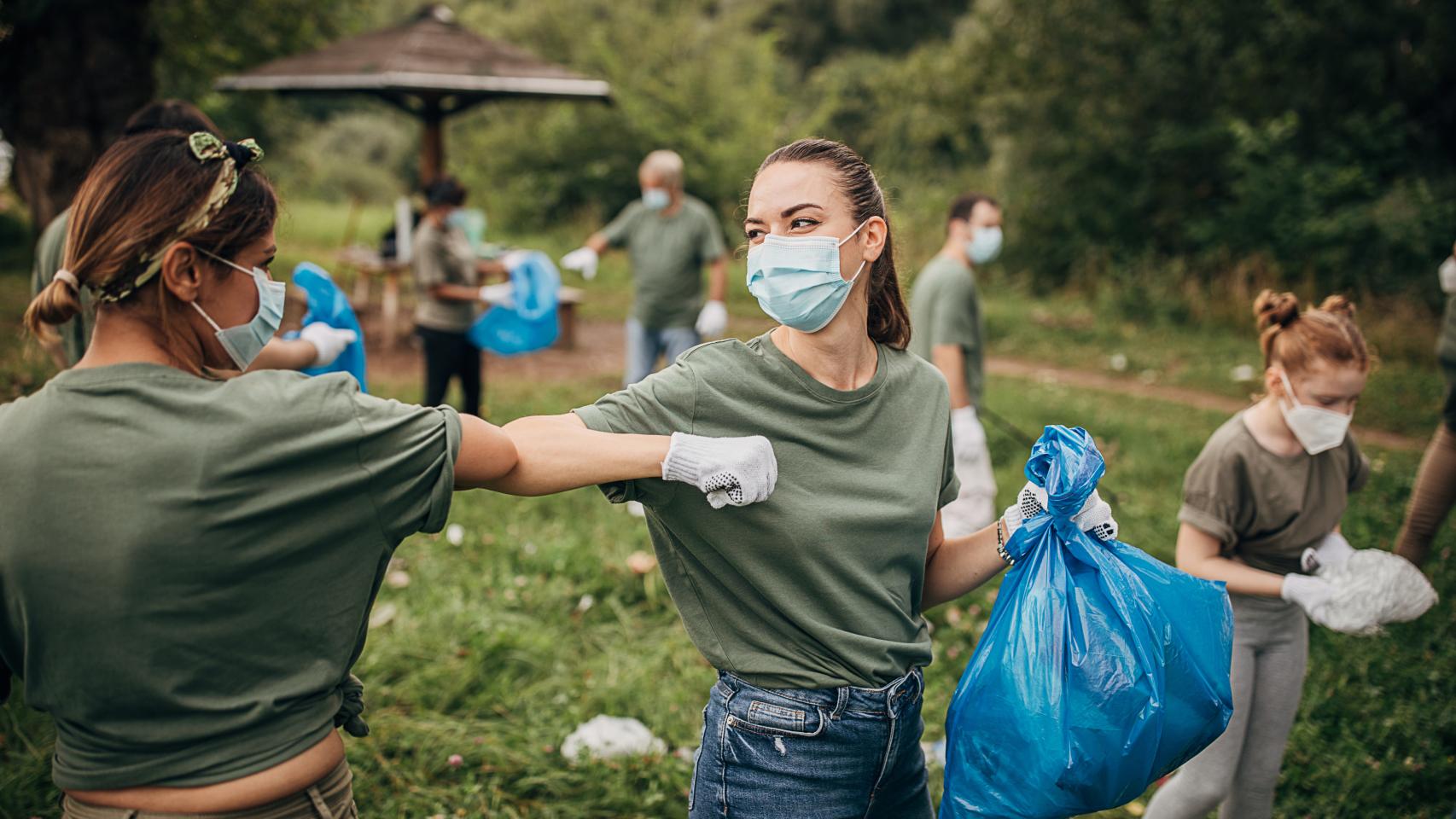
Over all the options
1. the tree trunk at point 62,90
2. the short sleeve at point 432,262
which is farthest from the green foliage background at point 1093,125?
the short sleeve at point 432,262

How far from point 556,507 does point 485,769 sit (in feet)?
7.81

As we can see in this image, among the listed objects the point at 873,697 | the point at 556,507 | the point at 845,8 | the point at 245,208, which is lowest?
the point at 556,507

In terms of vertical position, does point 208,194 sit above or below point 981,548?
above

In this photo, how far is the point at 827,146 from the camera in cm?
208

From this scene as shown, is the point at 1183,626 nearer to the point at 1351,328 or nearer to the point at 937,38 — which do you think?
the point at 1351,328

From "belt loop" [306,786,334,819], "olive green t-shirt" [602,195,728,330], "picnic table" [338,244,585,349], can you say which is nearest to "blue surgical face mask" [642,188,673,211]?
"olive green t-shirt" [602,195,728,330]

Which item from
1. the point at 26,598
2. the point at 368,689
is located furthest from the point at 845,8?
the point at 26,598

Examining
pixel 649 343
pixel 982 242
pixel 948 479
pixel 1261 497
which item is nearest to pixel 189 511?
pixel 948 479

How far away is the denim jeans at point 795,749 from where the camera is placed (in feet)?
6.31

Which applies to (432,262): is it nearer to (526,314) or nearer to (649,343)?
(526,314)

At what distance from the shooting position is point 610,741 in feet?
11.6

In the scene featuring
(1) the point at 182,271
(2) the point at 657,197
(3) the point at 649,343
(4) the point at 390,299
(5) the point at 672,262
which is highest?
(1) the point at 182,271

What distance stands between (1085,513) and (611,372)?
825cm

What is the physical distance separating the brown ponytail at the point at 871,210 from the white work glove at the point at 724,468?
22.6 inches
